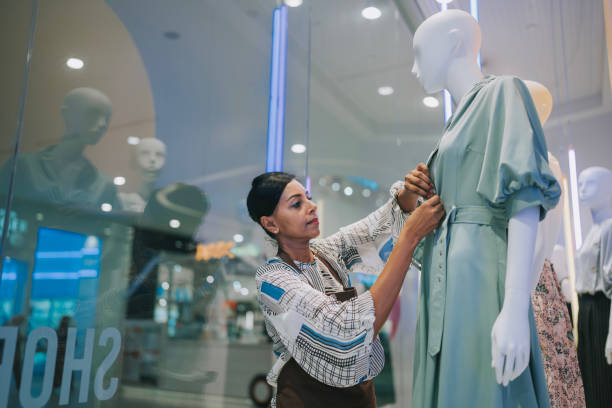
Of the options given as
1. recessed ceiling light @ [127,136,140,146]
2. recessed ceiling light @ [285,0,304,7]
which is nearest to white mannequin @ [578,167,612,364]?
recessed ceiling light @ [285,0,304,7]

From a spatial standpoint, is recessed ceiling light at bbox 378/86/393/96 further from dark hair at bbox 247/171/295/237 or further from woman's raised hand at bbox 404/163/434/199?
woman's raised hand at bbox 404/163/434/199

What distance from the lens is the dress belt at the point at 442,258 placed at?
1.12m

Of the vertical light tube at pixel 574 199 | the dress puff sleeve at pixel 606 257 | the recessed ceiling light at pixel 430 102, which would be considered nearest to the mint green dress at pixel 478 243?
the dress puff sleeve at pixel 606 257

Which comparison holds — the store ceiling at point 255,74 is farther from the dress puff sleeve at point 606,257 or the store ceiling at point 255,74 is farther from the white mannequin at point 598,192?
the dress puff sleeve at point 606,257

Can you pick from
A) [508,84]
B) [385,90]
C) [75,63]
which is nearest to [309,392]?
[508,84]

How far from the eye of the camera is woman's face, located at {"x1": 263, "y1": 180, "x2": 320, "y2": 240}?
161cm

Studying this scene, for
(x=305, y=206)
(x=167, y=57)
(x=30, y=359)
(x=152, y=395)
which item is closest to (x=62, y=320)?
(x=30, y=359)

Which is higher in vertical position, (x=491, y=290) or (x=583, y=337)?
(x=491, y=290)

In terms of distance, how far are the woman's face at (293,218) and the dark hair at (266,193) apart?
0.02 metres

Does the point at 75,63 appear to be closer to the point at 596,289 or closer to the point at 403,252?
the point at 403,252

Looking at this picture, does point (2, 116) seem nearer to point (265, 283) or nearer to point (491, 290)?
point (265, 283)

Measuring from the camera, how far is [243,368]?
267 centimetres

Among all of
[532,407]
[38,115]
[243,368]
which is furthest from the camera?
[243,368]

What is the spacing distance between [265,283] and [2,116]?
950 mm
